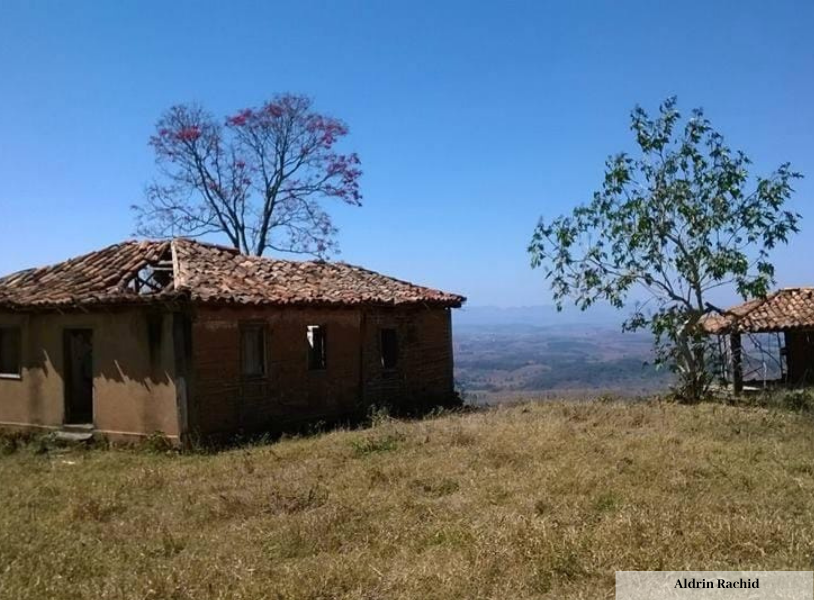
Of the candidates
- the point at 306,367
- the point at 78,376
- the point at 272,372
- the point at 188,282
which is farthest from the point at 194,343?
the point at 78,376

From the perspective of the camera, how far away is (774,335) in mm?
20641

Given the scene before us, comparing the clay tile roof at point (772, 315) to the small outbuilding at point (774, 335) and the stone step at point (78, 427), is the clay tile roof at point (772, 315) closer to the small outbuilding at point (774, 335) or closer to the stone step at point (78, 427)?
the small outbuilding at point (774, 335)

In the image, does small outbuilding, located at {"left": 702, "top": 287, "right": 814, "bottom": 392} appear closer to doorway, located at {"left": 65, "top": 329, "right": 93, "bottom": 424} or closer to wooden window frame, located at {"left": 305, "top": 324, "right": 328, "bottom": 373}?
wooden window frame, located at {"left": 305, "top": 324, "right": 328, "bottom": 373}

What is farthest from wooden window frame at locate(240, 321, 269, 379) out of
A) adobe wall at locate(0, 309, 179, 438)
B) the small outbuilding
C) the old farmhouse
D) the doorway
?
the small outbuilding

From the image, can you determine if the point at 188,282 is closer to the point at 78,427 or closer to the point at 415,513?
the point at 78,427

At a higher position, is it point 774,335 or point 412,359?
point 774,335

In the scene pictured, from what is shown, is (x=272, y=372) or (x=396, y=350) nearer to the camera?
(x=272, y=372)

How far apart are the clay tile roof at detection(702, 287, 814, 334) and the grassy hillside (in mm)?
8157

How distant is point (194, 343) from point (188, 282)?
115 centimetres

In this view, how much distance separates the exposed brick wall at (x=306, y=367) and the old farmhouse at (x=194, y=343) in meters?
0.03

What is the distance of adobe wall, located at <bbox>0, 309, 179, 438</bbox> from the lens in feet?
40.0

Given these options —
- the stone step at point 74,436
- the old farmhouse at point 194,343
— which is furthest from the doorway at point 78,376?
the stone step at point 74,436

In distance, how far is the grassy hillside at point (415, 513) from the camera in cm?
532

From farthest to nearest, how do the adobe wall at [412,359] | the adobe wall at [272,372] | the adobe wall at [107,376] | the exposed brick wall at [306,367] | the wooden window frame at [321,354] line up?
the adobe wall at [412,359], the wooden window frame at [321,354], the exposed brick wall at [306,367], the adobe wall at [272,372], the adobe wall at [107,376]
